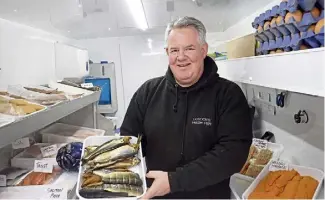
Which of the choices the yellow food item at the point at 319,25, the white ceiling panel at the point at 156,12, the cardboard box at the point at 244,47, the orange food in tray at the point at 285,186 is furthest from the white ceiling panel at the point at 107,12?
the yellow food item at the point at 319,25

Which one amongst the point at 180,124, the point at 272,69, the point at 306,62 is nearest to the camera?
the point at 306,62

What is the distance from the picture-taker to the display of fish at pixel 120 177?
1.06m

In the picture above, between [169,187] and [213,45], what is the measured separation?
3.24 m

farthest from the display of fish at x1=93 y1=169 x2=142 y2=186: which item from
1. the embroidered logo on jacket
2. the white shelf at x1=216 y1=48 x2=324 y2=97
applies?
the white shelf at x1=216 y1=48 x2=324 y2=97

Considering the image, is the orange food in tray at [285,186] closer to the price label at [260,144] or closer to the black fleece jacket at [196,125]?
the black fleece jacket at [196,125]

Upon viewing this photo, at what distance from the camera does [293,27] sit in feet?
3.82

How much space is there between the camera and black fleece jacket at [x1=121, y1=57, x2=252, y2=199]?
1.24 m

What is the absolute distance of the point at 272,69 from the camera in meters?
1.27

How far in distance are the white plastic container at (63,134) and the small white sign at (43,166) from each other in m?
0.43

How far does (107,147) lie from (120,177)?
Result: 0.16 m

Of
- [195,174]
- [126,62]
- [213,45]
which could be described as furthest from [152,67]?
[195,174]

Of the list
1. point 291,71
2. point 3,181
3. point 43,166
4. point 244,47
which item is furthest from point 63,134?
point 291,71

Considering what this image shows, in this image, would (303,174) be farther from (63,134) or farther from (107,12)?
(107,12)

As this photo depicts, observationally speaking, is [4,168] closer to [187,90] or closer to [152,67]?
[187,90]
